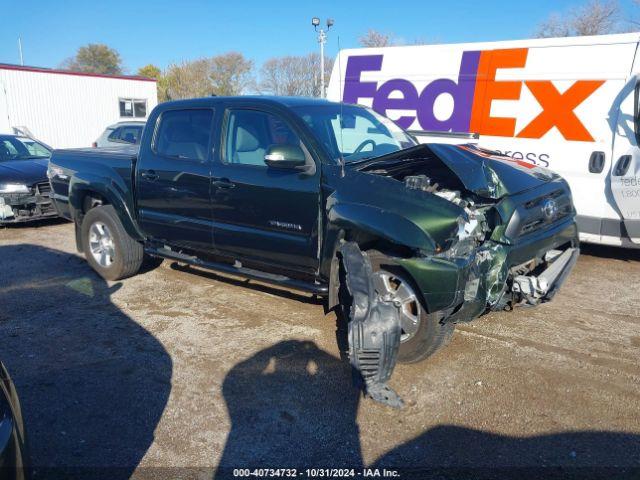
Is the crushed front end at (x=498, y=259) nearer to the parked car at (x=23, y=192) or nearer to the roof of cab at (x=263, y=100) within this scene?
the roof of cab at (x=263, y=100)

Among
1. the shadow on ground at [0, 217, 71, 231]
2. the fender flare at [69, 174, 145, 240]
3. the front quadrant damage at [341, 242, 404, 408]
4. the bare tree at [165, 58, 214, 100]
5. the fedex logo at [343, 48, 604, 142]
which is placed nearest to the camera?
the front quadrant damage at [341, 242, 404, 408]

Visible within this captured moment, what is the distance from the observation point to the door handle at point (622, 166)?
582cm

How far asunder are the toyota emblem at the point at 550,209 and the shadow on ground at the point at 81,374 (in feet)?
9.82

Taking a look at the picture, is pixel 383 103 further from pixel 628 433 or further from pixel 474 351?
pixel 628 433

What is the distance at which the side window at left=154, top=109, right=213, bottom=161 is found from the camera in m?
4.95

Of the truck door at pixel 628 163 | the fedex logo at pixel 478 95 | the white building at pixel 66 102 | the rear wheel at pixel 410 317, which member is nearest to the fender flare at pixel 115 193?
the rear wheel at pixel 410 317

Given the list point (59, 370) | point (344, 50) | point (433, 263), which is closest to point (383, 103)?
point (344, 50)

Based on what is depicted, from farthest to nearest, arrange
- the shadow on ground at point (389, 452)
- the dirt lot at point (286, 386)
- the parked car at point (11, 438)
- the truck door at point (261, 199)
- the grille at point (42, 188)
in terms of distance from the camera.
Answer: the grille at point (42, 188) < the truck door at point (261, 199) < the dirt lot at point (286, 386) < the shadow on ground at point (389, 452) < the parked car at point (11, 438)

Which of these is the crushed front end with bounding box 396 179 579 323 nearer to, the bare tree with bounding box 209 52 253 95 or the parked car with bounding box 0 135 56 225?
the parked car with bounding box 0 135 56 225

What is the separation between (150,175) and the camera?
5277 millimetres

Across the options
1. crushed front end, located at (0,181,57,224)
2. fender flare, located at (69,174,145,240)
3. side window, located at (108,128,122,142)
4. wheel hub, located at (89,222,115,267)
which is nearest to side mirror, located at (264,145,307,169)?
fender flare, located at (69,174,145,240)

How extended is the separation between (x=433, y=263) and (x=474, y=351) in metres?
1.12

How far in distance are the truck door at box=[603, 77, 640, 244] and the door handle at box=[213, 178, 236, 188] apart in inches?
166

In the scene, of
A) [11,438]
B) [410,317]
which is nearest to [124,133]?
[410,317]
